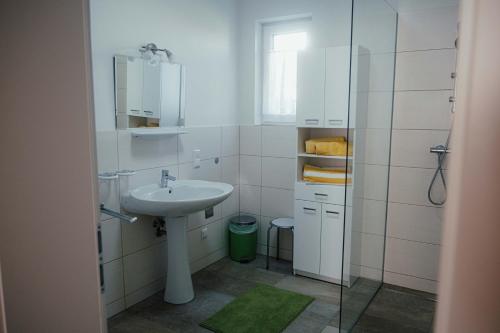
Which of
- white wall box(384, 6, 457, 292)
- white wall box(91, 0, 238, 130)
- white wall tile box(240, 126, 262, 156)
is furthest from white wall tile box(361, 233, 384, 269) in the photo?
white wall box(91, 0, 238, 130)

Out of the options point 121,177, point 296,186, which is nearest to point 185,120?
point 121,177

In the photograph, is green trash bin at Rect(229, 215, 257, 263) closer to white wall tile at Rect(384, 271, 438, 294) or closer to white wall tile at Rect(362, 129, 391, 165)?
white wall tile at Rect(384, 271, 438, 294)

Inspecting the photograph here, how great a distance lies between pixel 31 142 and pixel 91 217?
0.20m

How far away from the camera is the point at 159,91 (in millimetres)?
2842

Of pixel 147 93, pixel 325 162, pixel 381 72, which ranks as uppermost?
pixel 381 72

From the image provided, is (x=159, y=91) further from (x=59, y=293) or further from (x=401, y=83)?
(x=59, y=293)

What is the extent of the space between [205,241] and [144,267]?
737 millimetres

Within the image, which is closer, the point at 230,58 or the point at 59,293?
the point at 59,293

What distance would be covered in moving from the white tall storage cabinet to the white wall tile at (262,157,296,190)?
0.24m

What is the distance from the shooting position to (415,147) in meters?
2.85

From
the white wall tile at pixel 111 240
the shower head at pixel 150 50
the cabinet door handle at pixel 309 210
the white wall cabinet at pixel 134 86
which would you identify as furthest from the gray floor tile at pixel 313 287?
the shower head at pixel 150 50

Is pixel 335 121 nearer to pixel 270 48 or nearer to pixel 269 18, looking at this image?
pixel 270 48

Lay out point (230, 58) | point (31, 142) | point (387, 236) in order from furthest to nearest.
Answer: point (230, 58)
point (387, 236)
point (31, 142)

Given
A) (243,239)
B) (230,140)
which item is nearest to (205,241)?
(243,239)
